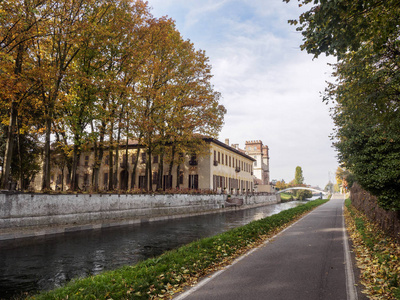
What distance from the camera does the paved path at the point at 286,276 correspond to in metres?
5.36

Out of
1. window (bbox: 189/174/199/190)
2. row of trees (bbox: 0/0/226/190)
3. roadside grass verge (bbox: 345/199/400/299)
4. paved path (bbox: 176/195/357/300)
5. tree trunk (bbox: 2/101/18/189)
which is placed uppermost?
→ row of trees (bbox: 0/0/226/190)

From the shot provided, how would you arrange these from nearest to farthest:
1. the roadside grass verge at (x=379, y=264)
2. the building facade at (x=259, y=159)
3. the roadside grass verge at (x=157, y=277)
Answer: the roadside grass verge at (x=157, y=277)
the roadside grass verge at (x=379, y=264)
the building facade at (x=259, y=159)

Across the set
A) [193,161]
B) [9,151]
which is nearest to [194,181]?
[193,161]

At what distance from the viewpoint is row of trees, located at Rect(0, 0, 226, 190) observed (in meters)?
15.1

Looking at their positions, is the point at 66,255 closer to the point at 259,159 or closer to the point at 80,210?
the point at 80,210

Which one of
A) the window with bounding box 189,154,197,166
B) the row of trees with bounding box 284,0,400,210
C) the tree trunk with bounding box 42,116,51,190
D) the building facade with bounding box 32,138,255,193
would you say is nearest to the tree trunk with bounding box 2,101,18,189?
the tree trunk with bounding box 42,116,51,190

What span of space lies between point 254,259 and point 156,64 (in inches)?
798

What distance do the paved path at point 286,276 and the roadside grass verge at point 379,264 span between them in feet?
1.13

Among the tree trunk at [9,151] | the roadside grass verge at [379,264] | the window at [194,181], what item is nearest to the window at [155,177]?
the window at [194,181]

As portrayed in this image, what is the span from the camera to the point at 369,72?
9195 mm

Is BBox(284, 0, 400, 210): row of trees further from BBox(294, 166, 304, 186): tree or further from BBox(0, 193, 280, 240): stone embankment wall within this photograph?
BBox(294, 166, 304, 186): tree

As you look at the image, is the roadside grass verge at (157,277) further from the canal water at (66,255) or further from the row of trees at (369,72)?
the row of trees at (369,72)

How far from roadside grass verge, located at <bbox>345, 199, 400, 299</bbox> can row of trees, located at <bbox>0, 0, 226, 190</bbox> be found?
1458 cm

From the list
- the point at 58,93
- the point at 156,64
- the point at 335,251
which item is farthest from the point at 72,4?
the point at 335,251
